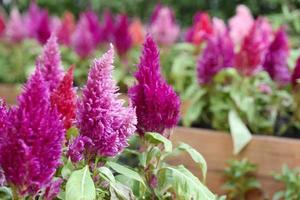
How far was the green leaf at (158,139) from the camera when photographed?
5.57 ft

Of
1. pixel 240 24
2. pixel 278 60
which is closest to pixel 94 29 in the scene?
A: pixel 240 24

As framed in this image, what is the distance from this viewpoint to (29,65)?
4305 millimetres

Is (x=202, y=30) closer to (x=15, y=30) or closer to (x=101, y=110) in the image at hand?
(x=15, y=30)

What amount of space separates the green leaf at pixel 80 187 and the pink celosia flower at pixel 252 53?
149 centimetres

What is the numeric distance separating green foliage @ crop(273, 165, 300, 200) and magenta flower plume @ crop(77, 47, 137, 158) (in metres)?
1.11

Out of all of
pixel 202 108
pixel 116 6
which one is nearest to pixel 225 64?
pixel 202 108

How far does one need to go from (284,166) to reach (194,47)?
1313 millimetres

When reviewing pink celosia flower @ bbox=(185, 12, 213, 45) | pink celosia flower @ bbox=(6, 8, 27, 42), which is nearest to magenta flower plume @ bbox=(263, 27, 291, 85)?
pink celosia flower @ bbox=(185, 12, 213, 45)

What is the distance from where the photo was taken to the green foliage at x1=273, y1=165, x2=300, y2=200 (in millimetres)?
2449

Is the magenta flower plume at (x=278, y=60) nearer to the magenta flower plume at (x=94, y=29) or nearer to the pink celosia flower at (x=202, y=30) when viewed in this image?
the pink celosia flower at (x=202, y=30)

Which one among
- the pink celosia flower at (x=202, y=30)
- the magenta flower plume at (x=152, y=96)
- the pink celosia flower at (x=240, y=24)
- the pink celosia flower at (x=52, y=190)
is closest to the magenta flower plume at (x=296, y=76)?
Answer: the pink celosia flower at (x=240, y=24)

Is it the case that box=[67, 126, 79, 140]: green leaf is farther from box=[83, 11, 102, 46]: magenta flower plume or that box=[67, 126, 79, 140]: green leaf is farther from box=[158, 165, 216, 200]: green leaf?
box=[83, 11, 102, 46]: magenta flower plume

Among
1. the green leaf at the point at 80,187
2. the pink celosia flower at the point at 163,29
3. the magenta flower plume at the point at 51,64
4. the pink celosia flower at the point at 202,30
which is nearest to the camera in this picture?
the green leaf at the point at 80,187

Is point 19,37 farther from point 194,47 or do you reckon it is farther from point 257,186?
point 257,186
